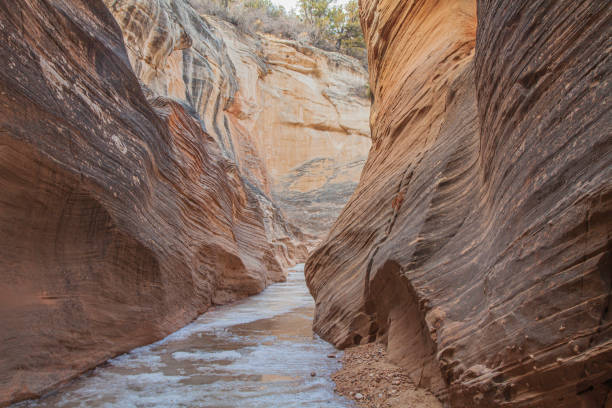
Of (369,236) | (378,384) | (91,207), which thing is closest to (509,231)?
(378,384)

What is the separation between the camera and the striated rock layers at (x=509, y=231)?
4.96 feet

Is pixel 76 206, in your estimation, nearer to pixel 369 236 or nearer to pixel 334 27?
pixel 369 236

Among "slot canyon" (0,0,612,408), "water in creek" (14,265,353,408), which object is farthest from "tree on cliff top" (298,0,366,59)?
"water in creek" (14,265,353,408)

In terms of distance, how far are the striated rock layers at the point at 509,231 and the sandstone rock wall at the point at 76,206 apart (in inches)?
101

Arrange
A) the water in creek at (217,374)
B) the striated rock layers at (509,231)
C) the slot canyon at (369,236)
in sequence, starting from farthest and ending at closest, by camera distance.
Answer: the water in creek at (217,374), the slot canyon at (369,236), the striated rock layers at (509,231)

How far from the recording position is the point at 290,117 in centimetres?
3278

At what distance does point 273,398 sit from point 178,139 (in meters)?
5.16

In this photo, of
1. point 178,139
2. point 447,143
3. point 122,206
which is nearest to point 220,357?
point 122,206

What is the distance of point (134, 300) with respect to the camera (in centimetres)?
417

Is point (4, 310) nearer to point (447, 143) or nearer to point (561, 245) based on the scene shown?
point (561, 245)

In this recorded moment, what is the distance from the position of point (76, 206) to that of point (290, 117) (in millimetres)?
30490

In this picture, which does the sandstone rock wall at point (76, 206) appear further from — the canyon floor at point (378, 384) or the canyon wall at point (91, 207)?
the canyon floor at point (378, 384)

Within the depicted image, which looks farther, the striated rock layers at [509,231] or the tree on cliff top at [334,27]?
the tree on cliff top at [334,27]

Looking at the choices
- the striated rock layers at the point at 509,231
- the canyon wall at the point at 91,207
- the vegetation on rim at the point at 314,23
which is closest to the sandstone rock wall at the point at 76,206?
the canyon wall at the point at 91,207
